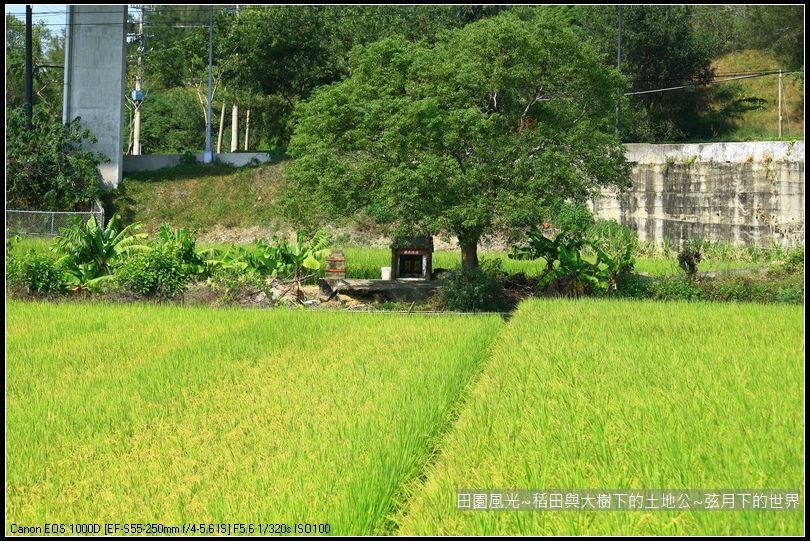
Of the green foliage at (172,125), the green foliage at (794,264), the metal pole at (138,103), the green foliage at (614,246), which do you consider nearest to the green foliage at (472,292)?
the green foliage at (614,246)

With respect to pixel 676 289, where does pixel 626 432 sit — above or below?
below

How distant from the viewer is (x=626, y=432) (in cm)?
611

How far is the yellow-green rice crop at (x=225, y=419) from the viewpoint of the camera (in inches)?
199

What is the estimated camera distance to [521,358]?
9266 mm

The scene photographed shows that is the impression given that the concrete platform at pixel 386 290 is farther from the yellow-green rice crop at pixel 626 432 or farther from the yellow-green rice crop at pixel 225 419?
the yellow-green rice crop at pixel 626 432

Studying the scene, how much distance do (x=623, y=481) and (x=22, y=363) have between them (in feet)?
23.0

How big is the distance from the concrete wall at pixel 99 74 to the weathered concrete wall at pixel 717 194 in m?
17.7

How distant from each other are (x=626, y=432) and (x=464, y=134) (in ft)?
37.3

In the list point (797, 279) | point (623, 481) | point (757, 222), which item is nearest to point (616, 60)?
point (757, 222)

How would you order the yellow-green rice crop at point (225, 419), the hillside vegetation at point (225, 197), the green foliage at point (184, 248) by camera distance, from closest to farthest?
the yellow-green rice crop at point (225, 419) → the green foliage at point (184, 248) → the hillside vegetation at point (225, 197)

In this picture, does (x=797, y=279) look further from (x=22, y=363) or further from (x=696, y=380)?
(x=22, y=363)

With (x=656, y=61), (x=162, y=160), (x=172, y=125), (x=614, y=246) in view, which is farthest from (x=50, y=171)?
(x=656, y=61)

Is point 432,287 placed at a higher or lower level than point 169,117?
lower

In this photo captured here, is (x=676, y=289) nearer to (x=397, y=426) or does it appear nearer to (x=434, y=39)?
(x=397, y=426)
